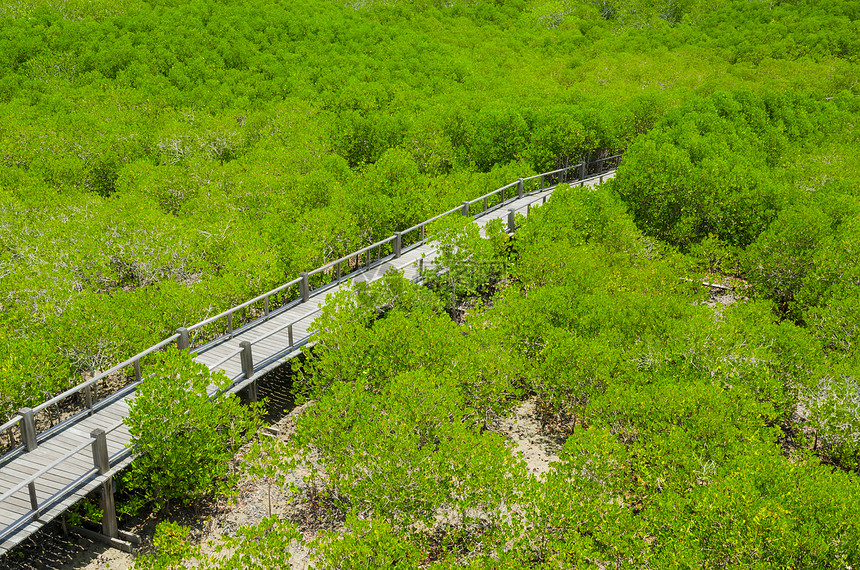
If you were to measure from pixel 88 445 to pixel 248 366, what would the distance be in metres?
4.34

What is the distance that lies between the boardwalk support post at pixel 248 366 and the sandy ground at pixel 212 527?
1.68 meters

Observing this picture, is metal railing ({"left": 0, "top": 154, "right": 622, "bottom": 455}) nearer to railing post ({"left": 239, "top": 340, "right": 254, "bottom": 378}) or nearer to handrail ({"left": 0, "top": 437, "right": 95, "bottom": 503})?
railing post ({"left": 239, "top": 340, "right": 254, "bottom": 378})

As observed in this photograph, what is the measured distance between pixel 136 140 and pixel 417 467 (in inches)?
1164

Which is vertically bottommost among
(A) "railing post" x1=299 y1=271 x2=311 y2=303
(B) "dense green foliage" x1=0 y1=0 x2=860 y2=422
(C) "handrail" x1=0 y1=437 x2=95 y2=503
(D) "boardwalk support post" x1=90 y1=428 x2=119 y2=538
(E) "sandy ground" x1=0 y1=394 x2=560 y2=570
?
(E) "sandy ground" x1=0 y1=394 x2=560 y2=570

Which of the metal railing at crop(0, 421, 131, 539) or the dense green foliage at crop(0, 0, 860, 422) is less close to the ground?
the dense green foliage at crop(0, 0, 860, 422)

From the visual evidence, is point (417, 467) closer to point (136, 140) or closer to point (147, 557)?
point (147, 557)

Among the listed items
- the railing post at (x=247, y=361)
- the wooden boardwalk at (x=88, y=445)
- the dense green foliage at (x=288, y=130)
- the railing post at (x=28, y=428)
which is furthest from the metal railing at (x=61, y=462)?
the railing post at (x=247, y=361)

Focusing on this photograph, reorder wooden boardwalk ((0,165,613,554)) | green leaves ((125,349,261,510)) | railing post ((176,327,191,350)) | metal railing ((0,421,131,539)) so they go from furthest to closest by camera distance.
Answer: railing post ((176,327,191,350)), green leaves ((125,349,261,510)), wooden boardwalk ((0,165,613,554)), metal railing ((0,421,131,539))

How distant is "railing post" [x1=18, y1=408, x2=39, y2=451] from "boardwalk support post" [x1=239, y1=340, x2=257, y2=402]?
15.8 ft

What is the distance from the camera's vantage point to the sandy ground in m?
14.2

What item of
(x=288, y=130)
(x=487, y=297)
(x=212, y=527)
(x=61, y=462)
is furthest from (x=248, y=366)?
(x=288, y=130)

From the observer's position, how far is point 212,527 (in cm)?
1541

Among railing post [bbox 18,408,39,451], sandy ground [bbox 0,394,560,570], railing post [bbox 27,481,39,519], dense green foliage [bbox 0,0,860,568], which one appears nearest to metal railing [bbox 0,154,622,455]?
railing post [bbox 18,408,39,451]

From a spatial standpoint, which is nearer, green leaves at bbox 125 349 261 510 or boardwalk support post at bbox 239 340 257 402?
green leaves at bbox 125 349 261 510
